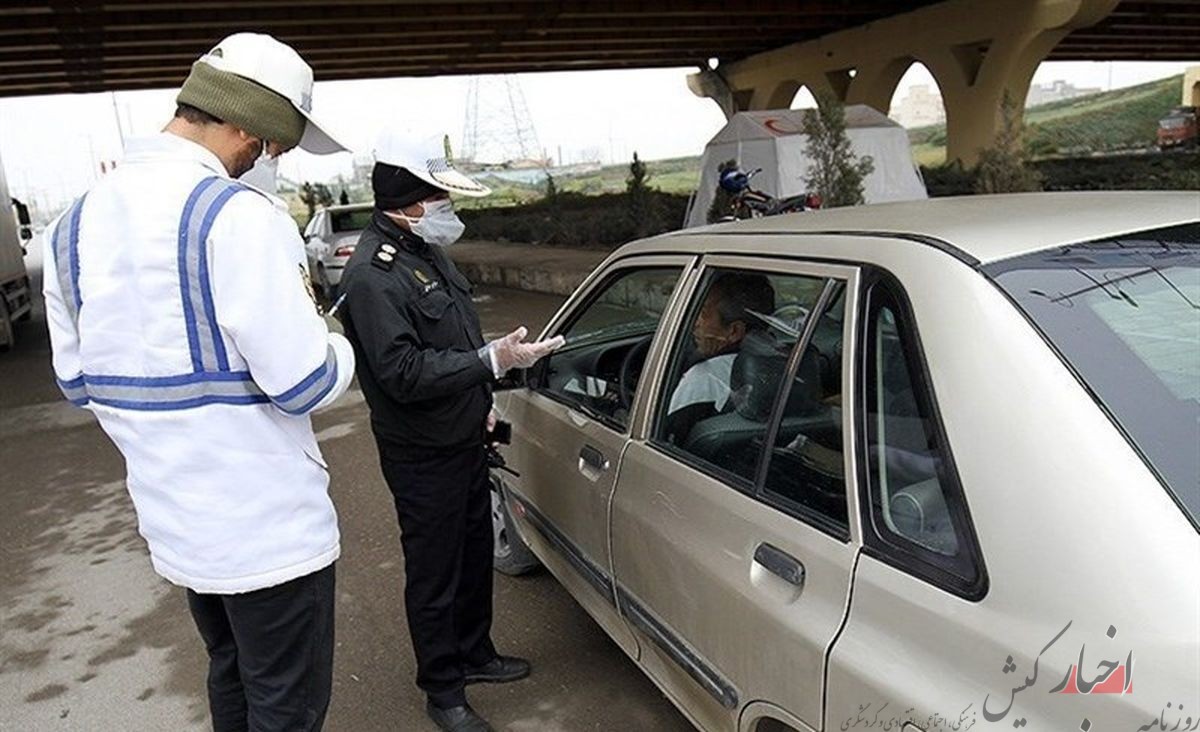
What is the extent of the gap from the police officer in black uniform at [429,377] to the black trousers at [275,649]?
0.66 m

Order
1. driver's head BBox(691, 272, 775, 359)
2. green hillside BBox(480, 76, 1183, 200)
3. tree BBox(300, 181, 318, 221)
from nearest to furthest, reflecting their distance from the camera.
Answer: driver's head BBox(691, 272, 775, 359)
green hillside BBox(480, 76, 1183, 200)
tree BBox(300, 181, 318, 221)

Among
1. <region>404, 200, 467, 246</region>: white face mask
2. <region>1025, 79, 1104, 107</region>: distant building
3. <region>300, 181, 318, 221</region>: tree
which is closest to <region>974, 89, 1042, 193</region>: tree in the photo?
<region>404, 200, 467, 246</region>: white face mask

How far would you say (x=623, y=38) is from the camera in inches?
993

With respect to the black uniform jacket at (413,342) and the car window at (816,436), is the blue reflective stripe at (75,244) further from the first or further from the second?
the car window at (816,436)

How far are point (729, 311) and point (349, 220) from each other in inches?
525

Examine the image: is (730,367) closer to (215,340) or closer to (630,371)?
(630,371)

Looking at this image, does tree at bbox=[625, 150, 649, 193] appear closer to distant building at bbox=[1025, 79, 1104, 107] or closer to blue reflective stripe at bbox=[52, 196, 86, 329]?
blue reflective stripe at bbox=[52, 196, 86, 329]

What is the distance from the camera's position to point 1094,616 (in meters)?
1.26

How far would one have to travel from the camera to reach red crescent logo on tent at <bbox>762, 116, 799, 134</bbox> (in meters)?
15.5

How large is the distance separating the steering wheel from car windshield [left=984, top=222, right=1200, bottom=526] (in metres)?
1.30

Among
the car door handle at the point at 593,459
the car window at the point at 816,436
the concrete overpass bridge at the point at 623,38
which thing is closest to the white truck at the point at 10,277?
the concrete overpass bridge at the point at 623,38

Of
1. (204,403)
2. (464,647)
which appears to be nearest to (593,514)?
(464,647)

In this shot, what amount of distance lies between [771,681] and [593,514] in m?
0.95

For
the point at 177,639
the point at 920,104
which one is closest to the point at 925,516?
the point at 177,639
